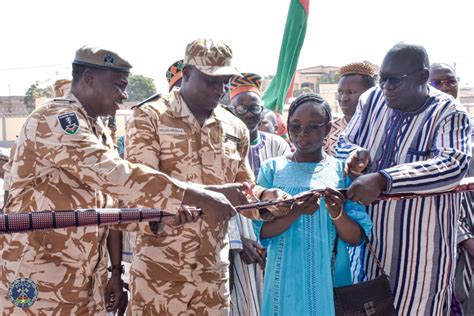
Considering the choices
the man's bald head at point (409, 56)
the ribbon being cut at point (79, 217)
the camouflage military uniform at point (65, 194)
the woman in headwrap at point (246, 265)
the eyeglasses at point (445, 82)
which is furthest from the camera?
the eyeglasses at point (445, 82)

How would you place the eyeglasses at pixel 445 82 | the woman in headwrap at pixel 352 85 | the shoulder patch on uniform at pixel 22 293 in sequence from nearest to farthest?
the shoulder patch on uniform at pixel 22 293
the eyeglasses at pixel 445 82
the woman in headwrap at pixel 352 85

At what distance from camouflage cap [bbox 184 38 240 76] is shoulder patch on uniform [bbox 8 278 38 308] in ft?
4.60

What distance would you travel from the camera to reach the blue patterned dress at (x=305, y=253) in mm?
3498

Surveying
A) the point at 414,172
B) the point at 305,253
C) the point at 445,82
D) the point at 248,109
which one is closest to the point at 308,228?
the point at 305,253

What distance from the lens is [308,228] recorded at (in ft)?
11.8

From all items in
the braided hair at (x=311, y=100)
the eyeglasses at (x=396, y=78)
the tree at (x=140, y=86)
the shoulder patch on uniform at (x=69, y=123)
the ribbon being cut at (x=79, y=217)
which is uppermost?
the eyeglasses at (x=396, y=78)

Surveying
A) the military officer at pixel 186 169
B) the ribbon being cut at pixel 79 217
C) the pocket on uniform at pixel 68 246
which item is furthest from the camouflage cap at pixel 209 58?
the pocket on uniform at pixel 68 246

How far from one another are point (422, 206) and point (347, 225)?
0.42 m

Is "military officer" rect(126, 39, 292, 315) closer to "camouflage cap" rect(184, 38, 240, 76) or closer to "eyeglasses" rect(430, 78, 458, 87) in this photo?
"camouflage cap" rect(184, 38, 240, 76)

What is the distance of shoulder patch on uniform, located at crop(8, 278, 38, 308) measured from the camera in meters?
2.92

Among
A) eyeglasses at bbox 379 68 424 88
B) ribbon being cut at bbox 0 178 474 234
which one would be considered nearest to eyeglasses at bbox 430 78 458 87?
eyeglasses at bbox 379 68 424 88

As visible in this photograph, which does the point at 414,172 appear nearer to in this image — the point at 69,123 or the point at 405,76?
the point at 405,76

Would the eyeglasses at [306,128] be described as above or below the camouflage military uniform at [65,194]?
above

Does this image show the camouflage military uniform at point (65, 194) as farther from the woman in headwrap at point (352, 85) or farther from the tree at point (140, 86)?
the tree at point (140, 86)
